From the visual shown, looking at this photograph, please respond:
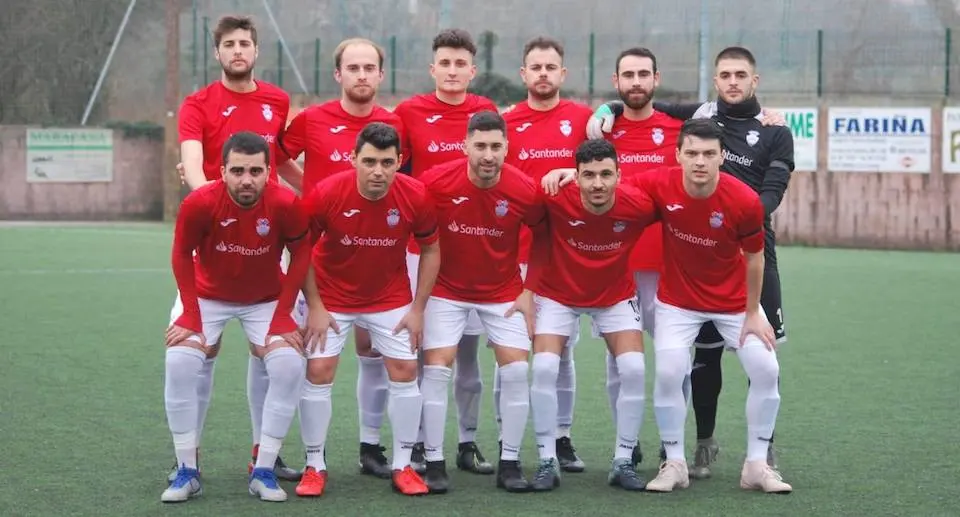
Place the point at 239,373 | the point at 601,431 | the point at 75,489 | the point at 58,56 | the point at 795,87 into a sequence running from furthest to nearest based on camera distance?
the point at 58,56
the point at 795,87
the point at 239,373
the point at 601,431
the point at 75,489

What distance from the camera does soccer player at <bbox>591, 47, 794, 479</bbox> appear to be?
21.9ft

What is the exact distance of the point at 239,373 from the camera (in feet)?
31.4

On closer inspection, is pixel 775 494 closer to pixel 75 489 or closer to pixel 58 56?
pixel 75 489

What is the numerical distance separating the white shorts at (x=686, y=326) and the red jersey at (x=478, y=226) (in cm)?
70

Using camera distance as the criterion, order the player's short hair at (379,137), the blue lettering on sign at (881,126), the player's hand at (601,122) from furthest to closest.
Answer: the blue lettering on sign at (881,126) → the player's hand at (601,122) → the player's short hair at (379,137)

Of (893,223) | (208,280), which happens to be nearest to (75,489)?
(208,280)

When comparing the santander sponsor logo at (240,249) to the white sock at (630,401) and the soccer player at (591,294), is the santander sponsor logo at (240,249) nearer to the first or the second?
the soccer player at (591,294)

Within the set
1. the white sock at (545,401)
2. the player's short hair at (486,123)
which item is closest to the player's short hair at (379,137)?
the player's short hair at (486,123)

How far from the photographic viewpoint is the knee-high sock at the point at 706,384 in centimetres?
688

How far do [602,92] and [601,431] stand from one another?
1802 cm

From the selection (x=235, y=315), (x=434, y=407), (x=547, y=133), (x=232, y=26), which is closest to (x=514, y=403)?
(x=434, y=407)

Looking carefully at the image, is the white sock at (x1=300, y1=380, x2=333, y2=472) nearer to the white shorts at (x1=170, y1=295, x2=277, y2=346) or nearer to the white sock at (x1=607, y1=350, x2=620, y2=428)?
the white shorts at (x1=170, y1=295, x2=277, y2=346)

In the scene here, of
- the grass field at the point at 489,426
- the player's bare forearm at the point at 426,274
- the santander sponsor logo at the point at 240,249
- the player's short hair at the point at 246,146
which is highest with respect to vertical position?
the player's short hair at the point at 246,146

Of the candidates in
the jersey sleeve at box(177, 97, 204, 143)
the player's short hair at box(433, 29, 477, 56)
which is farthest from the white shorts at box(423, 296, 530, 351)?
the jersey sleeve at box(177, 97, 204, 143)
